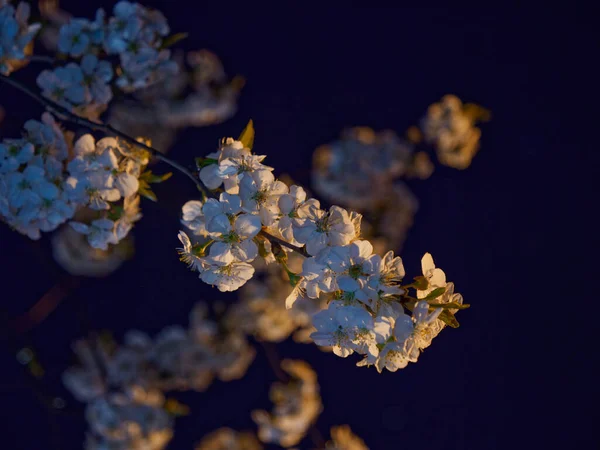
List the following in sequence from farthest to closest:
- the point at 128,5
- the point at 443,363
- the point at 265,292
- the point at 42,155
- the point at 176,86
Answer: the point at 443,363, the point at 265,292, the point at 176,86, the point at 128,5, the point at 42,155

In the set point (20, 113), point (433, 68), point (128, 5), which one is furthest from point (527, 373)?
point (20, 113)

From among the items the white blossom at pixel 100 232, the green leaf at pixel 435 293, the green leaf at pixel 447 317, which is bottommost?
the white blossom at pixel 100 232

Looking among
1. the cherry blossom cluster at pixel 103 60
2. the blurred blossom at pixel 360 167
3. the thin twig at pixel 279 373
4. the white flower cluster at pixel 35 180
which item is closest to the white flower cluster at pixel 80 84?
the cherry blossom cluster at pixel 103 60

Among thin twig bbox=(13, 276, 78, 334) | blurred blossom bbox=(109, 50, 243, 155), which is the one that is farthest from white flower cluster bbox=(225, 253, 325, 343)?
thin twig bbox=(13, 276, 78, 334)

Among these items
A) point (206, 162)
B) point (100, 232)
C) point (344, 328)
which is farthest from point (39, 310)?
point (344, 328)

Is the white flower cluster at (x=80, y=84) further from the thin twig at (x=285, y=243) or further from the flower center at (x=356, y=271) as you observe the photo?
the flower center at (x=356, y=271)

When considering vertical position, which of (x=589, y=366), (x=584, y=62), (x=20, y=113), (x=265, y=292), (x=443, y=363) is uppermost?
(x=584, y=62)

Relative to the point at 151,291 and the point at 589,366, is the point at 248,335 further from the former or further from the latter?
the point at 589,366
